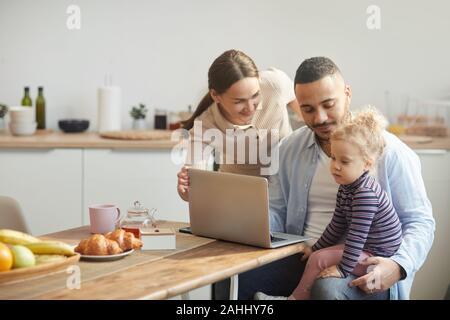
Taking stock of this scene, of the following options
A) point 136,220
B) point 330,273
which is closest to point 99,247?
point 136,220

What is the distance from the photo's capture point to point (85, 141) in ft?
12.9

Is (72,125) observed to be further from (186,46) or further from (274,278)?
(274,278)

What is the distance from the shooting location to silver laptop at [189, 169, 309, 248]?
225 cm

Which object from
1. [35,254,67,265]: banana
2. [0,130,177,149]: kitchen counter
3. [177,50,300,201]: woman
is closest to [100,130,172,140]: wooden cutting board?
[0,130,177,149]: kitchen counter

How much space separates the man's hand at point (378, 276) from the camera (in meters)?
2.24

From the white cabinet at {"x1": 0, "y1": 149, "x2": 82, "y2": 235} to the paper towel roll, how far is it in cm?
36

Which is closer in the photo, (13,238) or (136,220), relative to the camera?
(13,238)

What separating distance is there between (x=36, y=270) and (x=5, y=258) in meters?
0.10

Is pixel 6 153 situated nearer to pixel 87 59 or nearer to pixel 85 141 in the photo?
pixel 85 141

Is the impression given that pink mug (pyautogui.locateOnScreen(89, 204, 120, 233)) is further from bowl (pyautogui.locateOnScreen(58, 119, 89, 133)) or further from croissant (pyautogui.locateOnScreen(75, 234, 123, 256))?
bowl (pyautogui.locateOnScreen(58, 119, 89, 133))

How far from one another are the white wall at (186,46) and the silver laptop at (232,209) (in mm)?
2014

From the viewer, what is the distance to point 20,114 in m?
4.04

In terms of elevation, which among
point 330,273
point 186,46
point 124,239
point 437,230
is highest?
point 186,46

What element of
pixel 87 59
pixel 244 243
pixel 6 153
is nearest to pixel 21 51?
pixel 87 59
